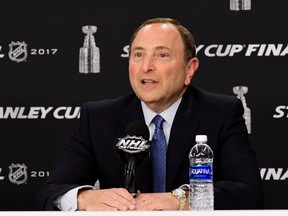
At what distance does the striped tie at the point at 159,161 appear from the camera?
311 centimetres

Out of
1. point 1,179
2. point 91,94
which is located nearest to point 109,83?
point 91,94

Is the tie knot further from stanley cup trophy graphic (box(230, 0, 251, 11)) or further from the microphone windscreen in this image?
stanley cup trophy graphic (box(230, 0, 251, 11))

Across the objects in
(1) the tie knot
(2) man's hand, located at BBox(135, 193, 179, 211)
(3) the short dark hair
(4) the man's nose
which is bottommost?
(2) man's hand, located at BBox(135, 193, 179, 211)

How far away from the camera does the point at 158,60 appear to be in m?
3.11

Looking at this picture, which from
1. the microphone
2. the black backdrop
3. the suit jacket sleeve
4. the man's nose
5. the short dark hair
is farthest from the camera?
the black backdrop

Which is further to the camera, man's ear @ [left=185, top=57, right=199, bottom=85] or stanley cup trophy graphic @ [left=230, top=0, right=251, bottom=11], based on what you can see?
stanley cup trophy graphic @ [left=230, top=0, right=251, bottom=11]

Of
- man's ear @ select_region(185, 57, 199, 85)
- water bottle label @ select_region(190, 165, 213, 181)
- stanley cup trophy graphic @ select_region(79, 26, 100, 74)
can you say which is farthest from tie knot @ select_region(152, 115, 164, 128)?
stanley cup trophy graphic @ select_region(79, 26, 100, 74)

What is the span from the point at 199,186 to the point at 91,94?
1498 millimetres

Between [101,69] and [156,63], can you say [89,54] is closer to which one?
[101,69]

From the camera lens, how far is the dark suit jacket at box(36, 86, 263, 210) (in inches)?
119

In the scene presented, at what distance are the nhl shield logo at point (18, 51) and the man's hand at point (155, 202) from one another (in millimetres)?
1583

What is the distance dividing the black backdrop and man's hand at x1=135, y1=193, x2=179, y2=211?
1.36 m

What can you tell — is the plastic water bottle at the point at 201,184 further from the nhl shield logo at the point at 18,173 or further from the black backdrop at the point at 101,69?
the nhl shield logo at the point at 18,173

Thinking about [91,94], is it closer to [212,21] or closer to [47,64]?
[47,64]
